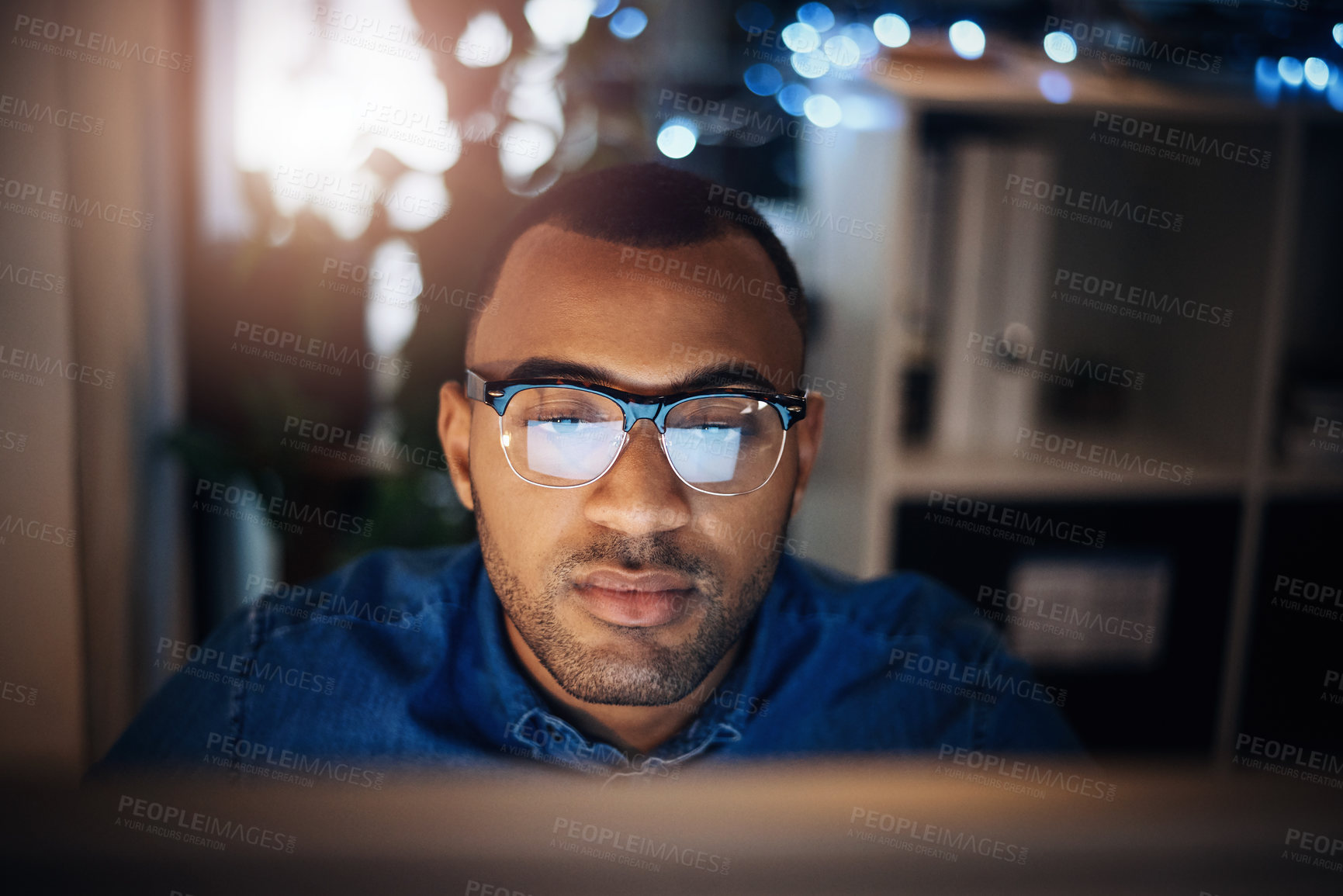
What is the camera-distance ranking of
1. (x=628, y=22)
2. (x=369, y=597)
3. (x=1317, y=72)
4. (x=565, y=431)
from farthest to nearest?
(x=628, y=22), (x=1317, y=72), (x=369, y=597), (x=565, y=431)

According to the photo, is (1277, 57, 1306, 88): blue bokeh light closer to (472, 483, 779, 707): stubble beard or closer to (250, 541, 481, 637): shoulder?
(472, 483, 779, 707): stubble beard

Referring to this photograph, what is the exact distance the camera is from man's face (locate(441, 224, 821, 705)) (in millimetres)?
622

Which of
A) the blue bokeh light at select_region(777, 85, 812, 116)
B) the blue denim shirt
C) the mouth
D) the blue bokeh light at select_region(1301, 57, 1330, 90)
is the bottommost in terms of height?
the blue denim shirt

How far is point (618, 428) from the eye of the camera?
62 centimetres

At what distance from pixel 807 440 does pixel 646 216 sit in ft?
0.85

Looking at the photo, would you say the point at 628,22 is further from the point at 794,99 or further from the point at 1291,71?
the point at 1291,71

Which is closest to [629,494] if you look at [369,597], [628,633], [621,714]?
[628,633]

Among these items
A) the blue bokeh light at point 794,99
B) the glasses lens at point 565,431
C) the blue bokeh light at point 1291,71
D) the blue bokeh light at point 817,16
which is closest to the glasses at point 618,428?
the glasses lens at point 565,431

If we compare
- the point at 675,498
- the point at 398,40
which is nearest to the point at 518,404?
the point at 675,498

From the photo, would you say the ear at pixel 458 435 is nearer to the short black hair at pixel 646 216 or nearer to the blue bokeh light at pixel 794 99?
the short black hair at pixel 646 216

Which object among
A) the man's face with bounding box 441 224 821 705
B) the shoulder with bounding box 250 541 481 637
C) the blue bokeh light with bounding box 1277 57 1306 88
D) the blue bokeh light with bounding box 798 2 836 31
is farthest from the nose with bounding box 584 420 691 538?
the blue bokeh light with bounding box 1277 57 1306 88

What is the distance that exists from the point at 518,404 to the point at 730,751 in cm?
41

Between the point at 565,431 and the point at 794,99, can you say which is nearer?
the point at 565,431

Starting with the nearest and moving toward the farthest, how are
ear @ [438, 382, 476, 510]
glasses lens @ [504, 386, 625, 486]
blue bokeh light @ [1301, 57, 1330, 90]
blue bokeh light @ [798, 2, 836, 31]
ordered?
glasses lens @ [504, 386, 625, 486] → ear @ [438, 382, 476, 510] → blue bokeh light @ [1301, 57, 1330, 90] → blue bokeh light @ [798, 2, 836, 31]
